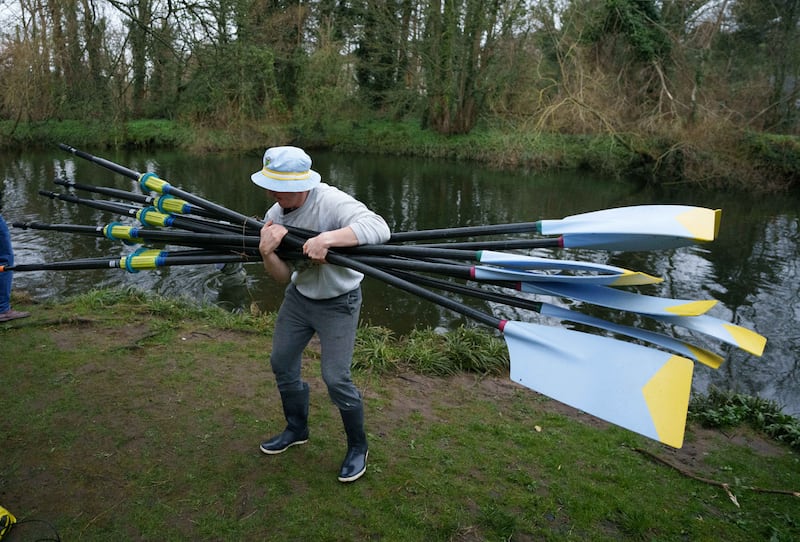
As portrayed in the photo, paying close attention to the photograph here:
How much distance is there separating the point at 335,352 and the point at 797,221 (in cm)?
1752

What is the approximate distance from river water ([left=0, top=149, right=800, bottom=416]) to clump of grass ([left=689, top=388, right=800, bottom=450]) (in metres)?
1.14

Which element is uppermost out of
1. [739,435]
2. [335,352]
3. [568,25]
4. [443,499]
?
[568,25]

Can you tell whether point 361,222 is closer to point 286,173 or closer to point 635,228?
point 286,173

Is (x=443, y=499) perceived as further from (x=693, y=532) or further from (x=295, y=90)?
(x=295, y=90)

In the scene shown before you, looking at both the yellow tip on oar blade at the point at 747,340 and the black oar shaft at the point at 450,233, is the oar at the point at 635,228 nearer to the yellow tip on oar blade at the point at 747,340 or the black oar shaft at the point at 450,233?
the black oar shaft at the point at 450,233

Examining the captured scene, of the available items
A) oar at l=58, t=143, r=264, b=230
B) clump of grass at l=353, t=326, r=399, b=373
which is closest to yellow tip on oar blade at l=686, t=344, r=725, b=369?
oar at l=58, t=143, r=264, b=230

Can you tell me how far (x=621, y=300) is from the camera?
9.24 feet

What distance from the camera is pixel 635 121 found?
21.2 metres

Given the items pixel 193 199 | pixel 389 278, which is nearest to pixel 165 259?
pixel 193 199

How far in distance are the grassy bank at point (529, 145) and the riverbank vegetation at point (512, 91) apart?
65 mm

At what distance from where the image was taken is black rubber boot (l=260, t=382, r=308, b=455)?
3.59m

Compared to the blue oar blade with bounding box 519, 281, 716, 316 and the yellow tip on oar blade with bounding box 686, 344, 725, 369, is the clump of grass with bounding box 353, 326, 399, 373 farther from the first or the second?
the yellow tip on oar blade with bounding box 686, 344, 725, 369

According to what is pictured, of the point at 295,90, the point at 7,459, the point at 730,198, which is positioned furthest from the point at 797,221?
the point at 295,90

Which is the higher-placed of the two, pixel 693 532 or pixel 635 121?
pixel 635 121
